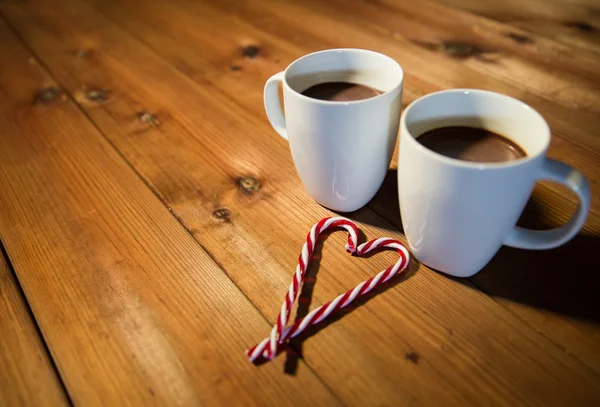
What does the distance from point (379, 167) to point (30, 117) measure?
607 millimetres

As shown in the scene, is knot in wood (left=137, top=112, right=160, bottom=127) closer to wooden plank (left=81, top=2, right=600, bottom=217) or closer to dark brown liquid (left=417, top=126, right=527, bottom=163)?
wooden plank (left=81, top=2, right=600, bottom=217)

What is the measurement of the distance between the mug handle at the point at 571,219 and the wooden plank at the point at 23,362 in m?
0.45

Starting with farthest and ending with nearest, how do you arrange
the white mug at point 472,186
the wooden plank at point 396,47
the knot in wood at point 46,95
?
1. the knot in wood at point 46,95
2. the wooden plank at point 396,47
3. the white mug at point 472,186

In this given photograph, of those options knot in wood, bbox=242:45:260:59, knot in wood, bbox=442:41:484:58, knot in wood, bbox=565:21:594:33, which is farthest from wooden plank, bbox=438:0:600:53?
knot in wood, bbox=242:45:260:59

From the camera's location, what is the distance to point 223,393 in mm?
423

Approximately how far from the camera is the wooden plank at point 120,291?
432 mm

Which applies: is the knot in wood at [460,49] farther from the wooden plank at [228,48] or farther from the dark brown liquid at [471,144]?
the dark brown liquid at [471,144]

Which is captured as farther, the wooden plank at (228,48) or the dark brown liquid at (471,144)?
the wooden plank at (228,48)

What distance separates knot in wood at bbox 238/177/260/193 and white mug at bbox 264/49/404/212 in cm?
7

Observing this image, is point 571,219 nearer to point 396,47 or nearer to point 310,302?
point 310,302

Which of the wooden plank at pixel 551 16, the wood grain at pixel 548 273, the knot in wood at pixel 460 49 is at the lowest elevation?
the wood grain at pixel 548 273

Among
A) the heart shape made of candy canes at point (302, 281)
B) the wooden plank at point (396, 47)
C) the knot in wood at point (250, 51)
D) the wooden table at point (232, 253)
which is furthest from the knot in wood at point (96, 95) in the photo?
the heart shape made of candy canes at point (302, 281)

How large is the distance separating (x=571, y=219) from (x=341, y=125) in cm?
24

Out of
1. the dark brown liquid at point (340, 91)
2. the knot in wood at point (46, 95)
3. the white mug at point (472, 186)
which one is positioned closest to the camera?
the white mug at point (472, 186)
